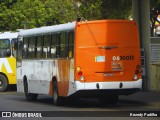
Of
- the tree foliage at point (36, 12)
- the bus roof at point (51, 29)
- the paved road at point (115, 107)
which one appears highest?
the tree foliage at point (36, 12)

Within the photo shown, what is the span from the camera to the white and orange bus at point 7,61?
34.8 metres

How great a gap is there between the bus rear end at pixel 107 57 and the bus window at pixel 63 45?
3.61 ft

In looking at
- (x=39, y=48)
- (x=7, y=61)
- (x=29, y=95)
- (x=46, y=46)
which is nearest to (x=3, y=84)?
(x=7, y=61)

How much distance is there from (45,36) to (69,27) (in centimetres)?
282

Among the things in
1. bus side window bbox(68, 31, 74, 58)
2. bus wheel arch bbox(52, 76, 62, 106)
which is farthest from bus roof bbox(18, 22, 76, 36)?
bus wheel arch bbox(52, 76, 62, 106)

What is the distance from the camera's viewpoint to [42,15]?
158 feet

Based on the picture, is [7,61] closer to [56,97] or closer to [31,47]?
[31,47]

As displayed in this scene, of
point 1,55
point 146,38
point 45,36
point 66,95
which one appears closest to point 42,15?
point 1,55

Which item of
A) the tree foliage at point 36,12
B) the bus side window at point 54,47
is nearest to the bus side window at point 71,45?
the bus side window at point 54,47

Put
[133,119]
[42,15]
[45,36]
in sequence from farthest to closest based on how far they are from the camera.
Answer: [42,15] → [45,36] → [133,119]

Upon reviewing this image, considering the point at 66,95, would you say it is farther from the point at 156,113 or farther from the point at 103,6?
the point at 103,6

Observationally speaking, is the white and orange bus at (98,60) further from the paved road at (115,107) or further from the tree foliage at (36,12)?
the tree foliage at (36,12)

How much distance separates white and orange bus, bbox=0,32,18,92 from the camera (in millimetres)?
34844

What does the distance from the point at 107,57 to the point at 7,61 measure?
14.7 meters
